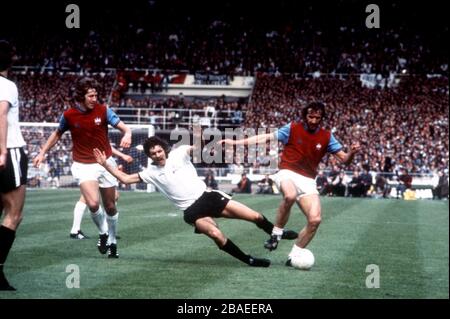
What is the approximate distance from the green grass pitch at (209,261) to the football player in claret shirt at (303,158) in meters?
2.10

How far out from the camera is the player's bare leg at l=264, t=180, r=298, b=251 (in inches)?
197

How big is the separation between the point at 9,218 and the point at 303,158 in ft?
7.32

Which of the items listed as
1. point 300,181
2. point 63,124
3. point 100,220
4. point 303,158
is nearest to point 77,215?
point 100,220

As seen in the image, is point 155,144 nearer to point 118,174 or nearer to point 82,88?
point 82,88

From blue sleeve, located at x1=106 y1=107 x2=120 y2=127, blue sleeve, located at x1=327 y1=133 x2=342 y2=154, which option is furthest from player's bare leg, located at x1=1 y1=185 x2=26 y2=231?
blue sleeve, located at x1=327 y1=133 x2=342 y2=154

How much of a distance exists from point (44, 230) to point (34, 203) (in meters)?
7.40

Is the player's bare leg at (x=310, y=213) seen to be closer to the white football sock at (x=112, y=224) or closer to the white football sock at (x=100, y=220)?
→ the white football sock at (x=100, y=220)

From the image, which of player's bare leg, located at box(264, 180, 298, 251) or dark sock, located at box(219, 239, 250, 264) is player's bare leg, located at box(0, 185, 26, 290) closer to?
dark sock, located at box(219, 239, 250, 264)

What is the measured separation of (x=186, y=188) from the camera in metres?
5.67

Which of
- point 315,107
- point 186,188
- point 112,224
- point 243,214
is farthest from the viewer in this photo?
point 112,224

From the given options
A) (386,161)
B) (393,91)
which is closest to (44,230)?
(386,161)

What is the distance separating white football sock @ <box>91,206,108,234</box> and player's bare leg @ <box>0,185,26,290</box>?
1213 mm
